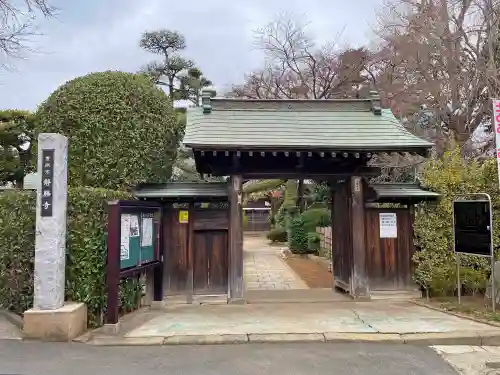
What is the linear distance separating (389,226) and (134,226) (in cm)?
545

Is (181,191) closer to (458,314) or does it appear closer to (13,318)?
(13,318)

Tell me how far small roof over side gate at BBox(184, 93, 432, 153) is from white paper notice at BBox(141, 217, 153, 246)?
1.64 metres

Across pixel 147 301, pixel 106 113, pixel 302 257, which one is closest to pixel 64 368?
pixel 147 301

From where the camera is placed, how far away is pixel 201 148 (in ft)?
25.9

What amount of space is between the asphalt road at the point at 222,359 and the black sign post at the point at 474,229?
2.52m

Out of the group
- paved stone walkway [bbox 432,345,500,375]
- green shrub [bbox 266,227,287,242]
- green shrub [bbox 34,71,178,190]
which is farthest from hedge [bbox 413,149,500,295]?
green shrub [bbox 266,227,287,242]

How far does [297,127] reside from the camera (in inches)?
364

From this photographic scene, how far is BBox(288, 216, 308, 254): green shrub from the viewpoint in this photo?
19484 mm

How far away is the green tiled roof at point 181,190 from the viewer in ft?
27.7

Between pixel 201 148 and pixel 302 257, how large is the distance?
12357 millimetres

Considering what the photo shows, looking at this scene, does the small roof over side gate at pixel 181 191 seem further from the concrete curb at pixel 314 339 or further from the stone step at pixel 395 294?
the stone step at pixel 395 294

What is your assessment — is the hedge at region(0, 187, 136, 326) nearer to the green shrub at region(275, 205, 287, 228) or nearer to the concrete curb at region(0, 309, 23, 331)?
the concrete curb at region(0, 309, 23, 331)

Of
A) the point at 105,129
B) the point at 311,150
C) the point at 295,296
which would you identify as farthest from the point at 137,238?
the point at 295,296

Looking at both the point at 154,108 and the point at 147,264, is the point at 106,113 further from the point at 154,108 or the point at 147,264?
the point at 147,264
